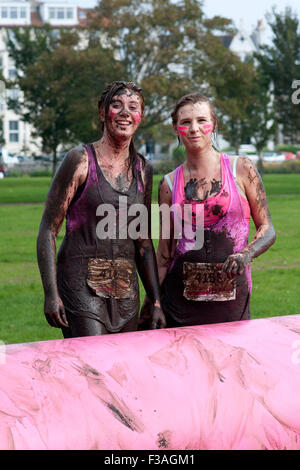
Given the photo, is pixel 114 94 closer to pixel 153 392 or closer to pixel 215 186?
pixel 215 186

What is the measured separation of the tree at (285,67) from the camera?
98.9ft

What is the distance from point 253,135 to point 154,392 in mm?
42181

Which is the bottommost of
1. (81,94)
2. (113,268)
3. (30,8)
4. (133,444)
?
(133,444)

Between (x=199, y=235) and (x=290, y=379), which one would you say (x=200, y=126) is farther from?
(x=290, y=379)

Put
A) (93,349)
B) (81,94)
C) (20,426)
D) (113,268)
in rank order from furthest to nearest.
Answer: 1. (81,94)
2. (113,268)
3. (93,349)
4. (20,426)

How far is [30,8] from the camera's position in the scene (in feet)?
286

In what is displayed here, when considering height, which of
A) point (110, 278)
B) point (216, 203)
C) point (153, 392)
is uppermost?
point (216, 203)

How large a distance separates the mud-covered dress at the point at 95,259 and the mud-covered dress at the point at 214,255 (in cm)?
28

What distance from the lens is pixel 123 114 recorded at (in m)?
3.81

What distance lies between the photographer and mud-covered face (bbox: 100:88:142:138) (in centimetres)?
380

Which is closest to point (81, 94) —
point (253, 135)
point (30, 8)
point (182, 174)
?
point (253, 135)

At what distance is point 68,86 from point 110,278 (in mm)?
26194

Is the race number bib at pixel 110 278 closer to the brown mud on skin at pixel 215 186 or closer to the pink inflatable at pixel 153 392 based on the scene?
the pink inflatable at pixel 153 392

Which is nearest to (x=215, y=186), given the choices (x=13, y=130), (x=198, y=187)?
(x=198, y=187)
